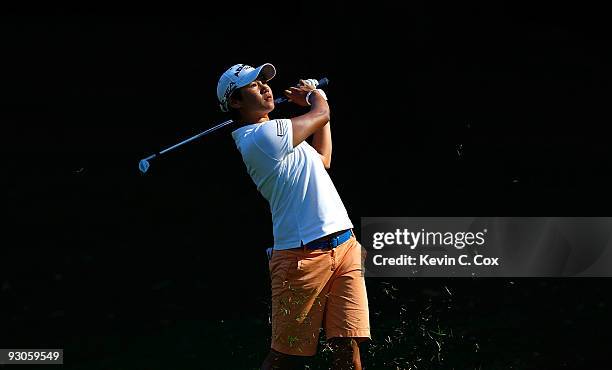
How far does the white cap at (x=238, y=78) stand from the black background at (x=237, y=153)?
5.71 ft

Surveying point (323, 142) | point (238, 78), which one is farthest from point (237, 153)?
point (238, 78)

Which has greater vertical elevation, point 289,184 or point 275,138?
point 275,138

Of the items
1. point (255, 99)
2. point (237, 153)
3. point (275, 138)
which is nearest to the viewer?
point (275, 138)

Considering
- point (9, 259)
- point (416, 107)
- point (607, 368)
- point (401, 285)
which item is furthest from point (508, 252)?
point (9, 259)

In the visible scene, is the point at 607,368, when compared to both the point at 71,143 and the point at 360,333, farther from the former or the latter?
the point at 71,143

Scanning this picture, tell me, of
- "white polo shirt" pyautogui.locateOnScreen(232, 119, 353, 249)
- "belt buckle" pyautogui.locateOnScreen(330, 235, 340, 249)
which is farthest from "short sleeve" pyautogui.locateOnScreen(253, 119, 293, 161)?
"belt buckle" pyautogui.locateOnScreen(330, 235, 340, 249)

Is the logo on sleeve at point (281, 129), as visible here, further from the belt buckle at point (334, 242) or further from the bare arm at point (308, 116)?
the belt buckle at point (334, 242)

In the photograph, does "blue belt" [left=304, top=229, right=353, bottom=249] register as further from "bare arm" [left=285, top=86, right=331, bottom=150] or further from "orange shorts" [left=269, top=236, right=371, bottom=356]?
"bare arm" [left=285, top=86, right=331, bottom=150]

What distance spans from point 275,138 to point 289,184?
0.58 feet

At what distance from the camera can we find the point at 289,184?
416 centimetres

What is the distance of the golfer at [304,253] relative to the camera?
162 inches

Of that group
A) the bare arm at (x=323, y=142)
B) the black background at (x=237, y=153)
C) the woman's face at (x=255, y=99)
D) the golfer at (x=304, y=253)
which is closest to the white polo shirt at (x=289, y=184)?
the golfer at (x=304, y=253)

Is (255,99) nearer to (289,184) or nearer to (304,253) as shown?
(289,184)

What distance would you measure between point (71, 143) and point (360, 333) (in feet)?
15.9
